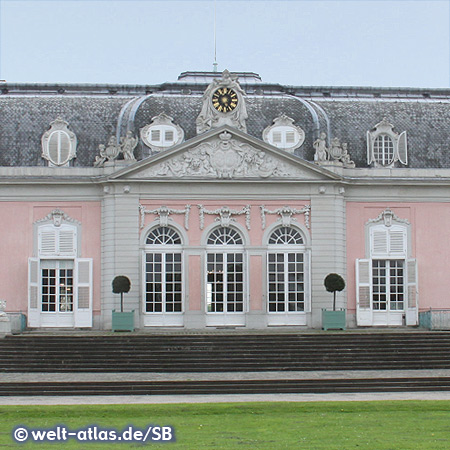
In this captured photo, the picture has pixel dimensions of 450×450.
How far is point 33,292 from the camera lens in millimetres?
35500

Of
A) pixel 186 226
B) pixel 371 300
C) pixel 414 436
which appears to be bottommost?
pixel 414 436

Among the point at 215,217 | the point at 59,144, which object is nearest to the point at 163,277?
the point at 215,217

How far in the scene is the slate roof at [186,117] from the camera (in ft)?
122

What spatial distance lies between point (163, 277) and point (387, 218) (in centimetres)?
889

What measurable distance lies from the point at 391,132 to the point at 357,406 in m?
17.9

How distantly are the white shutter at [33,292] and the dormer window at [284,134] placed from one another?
9947mm

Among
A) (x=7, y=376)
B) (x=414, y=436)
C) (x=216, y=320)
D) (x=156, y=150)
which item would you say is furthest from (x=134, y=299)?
(x=414, y=436)

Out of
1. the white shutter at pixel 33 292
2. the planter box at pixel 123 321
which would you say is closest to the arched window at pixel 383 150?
the planter box at pixel 123 321

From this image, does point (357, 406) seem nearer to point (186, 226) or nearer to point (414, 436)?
point (414, 436)

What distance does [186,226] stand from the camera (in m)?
35.6

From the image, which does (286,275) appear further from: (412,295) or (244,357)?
(244,357)

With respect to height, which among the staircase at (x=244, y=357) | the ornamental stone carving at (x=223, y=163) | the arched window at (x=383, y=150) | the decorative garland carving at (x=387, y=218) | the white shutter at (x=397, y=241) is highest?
the arched window at (x=383, y=150)

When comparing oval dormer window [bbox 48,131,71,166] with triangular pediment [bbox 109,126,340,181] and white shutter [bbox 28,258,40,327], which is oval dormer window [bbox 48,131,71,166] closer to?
triangular pediment [bbox 109,126,340,181]

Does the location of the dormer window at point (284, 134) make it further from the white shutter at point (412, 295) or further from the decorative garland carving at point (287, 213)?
the white shutter at point (412, 295)
